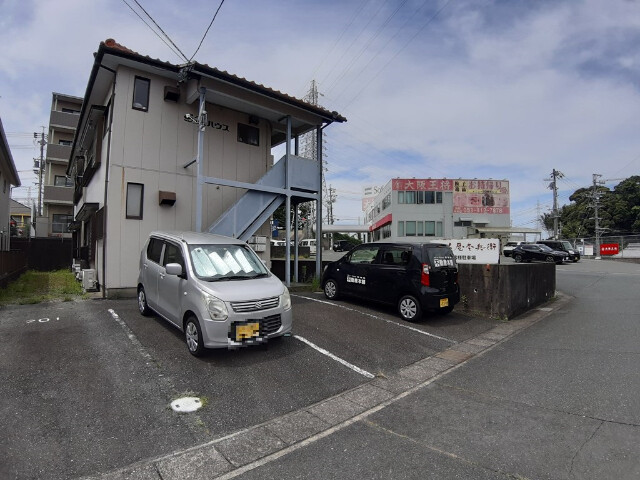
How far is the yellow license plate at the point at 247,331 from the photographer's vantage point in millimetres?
4395

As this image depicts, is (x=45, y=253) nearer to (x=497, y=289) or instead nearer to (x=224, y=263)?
(x=224, y=263)

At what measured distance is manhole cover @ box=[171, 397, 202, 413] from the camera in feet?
11.1

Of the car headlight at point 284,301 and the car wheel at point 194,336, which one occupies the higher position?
the car headlight at point 284,301

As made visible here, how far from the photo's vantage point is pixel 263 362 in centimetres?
455

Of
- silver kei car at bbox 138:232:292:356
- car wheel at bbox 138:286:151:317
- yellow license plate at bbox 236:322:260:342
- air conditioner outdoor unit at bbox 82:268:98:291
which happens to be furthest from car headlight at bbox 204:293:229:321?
air conditioner outdoor unit at bbox 82:268:98:291

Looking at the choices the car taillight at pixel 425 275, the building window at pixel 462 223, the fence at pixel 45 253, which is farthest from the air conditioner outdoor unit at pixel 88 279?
the building window at pixel 462 223

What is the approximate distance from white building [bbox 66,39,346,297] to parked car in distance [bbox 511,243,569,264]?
20.5 meters

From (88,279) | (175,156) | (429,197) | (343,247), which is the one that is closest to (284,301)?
(175,156)

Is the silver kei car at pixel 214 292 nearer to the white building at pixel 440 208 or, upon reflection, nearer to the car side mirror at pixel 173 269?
the car side mirror at pixel 173 269

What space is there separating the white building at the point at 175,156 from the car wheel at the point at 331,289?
2.71m

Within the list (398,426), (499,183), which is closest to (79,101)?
(398,426)

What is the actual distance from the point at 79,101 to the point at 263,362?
31928 millimetres

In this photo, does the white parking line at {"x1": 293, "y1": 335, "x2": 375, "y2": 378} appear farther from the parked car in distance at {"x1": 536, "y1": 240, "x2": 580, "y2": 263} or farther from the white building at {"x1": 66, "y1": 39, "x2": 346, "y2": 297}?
the parked car in distance at {"x1": 536, "y1": 240, "x2": 580, "y2": 263}

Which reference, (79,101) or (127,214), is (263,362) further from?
(79,101)
